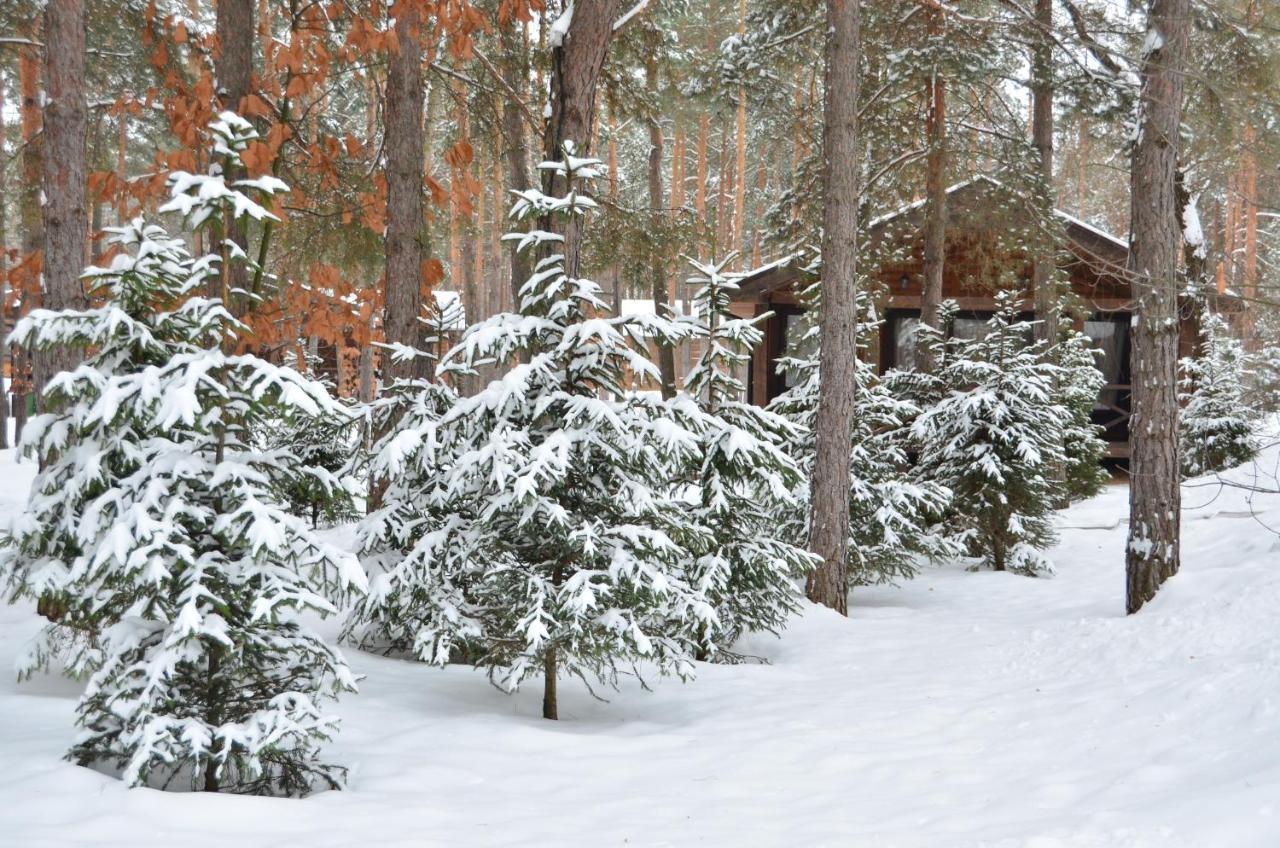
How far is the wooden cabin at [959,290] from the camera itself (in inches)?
640

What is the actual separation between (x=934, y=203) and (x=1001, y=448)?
419 cm

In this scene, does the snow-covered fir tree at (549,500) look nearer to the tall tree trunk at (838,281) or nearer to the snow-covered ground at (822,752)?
the snow-covered ground at (822,752)

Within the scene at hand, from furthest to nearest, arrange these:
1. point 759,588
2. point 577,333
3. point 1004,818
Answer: point 759,588 → point 577,333 → point 1004,818

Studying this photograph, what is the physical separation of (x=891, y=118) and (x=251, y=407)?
12.1 m

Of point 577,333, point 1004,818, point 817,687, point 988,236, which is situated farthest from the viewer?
point 988,236

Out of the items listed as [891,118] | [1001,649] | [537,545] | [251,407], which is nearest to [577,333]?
[537,545]

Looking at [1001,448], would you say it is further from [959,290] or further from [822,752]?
[959,290]

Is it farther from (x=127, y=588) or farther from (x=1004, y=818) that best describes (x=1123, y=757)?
(x=127, y=588)

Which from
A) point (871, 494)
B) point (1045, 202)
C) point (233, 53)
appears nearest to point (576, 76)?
point (233, 53)

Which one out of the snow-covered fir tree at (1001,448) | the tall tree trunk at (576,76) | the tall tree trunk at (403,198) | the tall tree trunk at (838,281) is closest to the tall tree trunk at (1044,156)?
the snow-covered fir tree at (1001,448)

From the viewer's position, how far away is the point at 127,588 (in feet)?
14.1

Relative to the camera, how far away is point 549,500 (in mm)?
5719

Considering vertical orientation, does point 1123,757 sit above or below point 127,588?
below

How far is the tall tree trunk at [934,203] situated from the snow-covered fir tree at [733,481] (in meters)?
6.75
